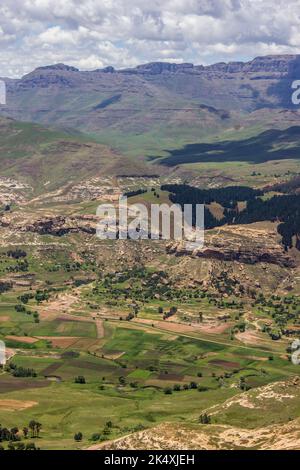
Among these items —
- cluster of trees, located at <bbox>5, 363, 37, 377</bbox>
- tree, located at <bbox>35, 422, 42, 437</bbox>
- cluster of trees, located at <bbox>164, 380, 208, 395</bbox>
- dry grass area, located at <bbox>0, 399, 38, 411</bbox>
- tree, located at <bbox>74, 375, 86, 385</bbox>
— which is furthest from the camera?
cluster of trees, located at <bbox>5, 363, 37, 377</bbox>

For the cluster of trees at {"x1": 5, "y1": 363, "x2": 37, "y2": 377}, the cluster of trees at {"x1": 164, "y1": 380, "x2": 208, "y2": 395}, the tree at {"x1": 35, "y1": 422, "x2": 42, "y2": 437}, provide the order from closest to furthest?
the tree at {"x1": 35, "y1": 422, "x2": 42, "y2": 437}, the cluster of trees at {"x1": 164, "y1": 380, "x2": 208, "y2": 395}, the cluster of trees at {"x1": 5, "y1": 363, "x2": 37, "y2": 377}

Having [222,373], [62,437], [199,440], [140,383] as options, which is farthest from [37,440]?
[222,373]

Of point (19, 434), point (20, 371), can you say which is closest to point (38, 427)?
point (19, 434)

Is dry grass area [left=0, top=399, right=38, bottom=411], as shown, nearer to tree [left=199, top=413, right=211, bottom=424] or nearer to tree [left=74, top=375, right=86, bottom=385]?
tree [left=74, top=375, right=86, bottom=385]

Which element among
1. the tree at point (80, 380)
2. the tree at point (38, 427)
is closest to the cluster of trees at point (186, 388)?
the tree at point (80, 380)

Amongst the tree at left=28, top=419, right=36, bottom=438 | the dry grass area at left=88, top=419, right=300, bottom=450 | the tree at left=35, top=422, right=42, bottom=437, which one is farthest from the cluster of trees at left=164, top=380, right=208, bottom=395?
the dry grass area at left=88, top=419, right=300, bottom=450

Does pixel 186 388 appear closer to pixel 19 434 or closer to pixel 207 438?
pixel 19 434

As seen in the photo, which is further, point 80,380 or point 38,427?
point 80,380

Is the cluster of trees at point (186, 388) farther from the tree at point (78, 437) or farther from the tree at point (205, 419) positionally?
the tree at point (78, 437)

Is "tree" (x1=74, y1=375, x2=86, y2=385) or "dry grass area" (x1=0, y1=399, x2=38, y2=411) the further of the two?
"tree" (x1=74, y1=375, x2=86, y2=385)

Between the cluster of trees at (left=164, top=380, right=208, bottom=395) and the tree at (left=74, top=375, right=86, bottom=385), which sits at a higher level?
the tree at (left=74, top=375, right=86, bottom=385)

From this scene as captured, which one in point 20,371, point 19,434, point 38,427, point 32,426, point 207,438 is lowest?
point 20,371

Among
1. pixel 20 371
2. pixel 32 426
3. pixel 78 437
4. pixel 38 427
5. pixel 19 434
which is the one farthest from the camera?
pixel 20 371
